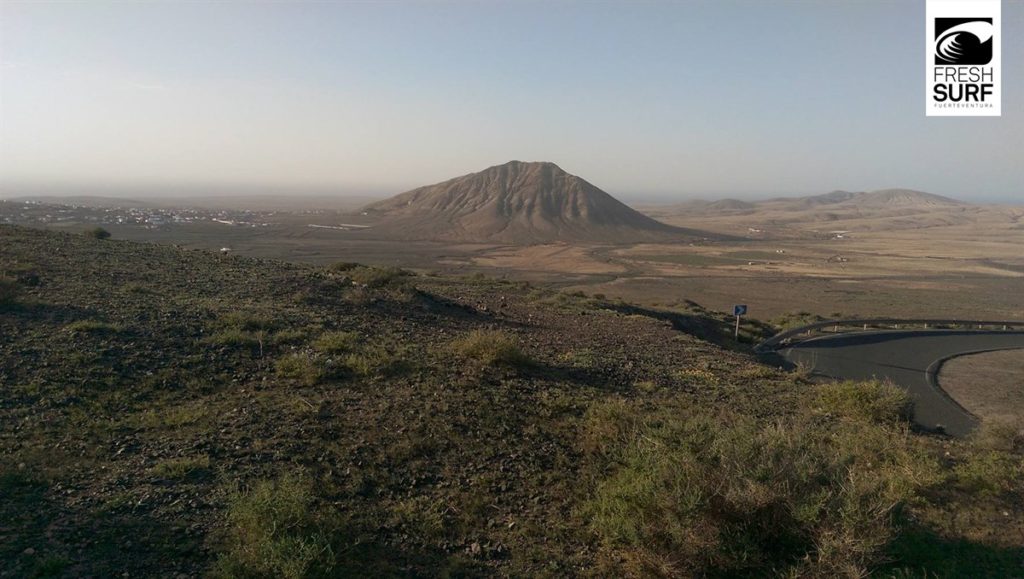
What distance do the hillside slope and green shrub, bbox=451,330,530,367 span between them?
0.04 metres

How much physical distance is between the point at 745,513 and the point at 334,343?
8.48 metres

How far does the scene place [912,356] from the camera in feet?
62.7

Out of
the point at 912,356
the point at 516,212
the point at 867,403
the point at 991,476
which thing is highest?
the point at 516,212

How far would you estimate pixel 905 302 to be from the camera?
39.0 meters

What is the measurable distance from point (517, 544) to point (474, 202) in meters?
122

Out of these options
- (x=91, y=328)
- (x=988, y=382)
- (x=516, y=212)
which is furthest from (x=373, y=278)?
(x=516, y=212)

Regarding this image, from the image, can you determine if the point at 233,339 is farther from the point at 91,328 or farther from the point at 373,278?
the point at 373,278

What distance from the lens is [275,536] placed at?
4949mm

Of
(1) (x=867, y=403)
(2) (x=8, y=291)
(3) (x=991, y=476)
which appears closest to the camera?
(3) (x=991, y=476)

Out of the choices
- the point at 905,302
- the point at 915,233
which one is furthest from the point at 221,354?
the point at 915,233

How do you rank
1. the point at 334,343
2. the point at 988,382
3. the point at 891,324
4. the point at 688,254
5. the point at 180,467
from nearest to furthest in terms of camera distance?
1. the point at 180,467
2. the point at 334,343
3. the point at 988,382
4. the point at 891,324
5. the point at 688,254

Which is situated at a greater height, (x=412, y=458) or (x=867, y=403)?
(x=412, y=458)

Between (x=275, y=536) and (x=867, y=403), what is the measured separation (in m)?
10.4

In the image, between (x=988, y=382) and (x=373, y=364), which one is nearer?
(x=373, y=364)
